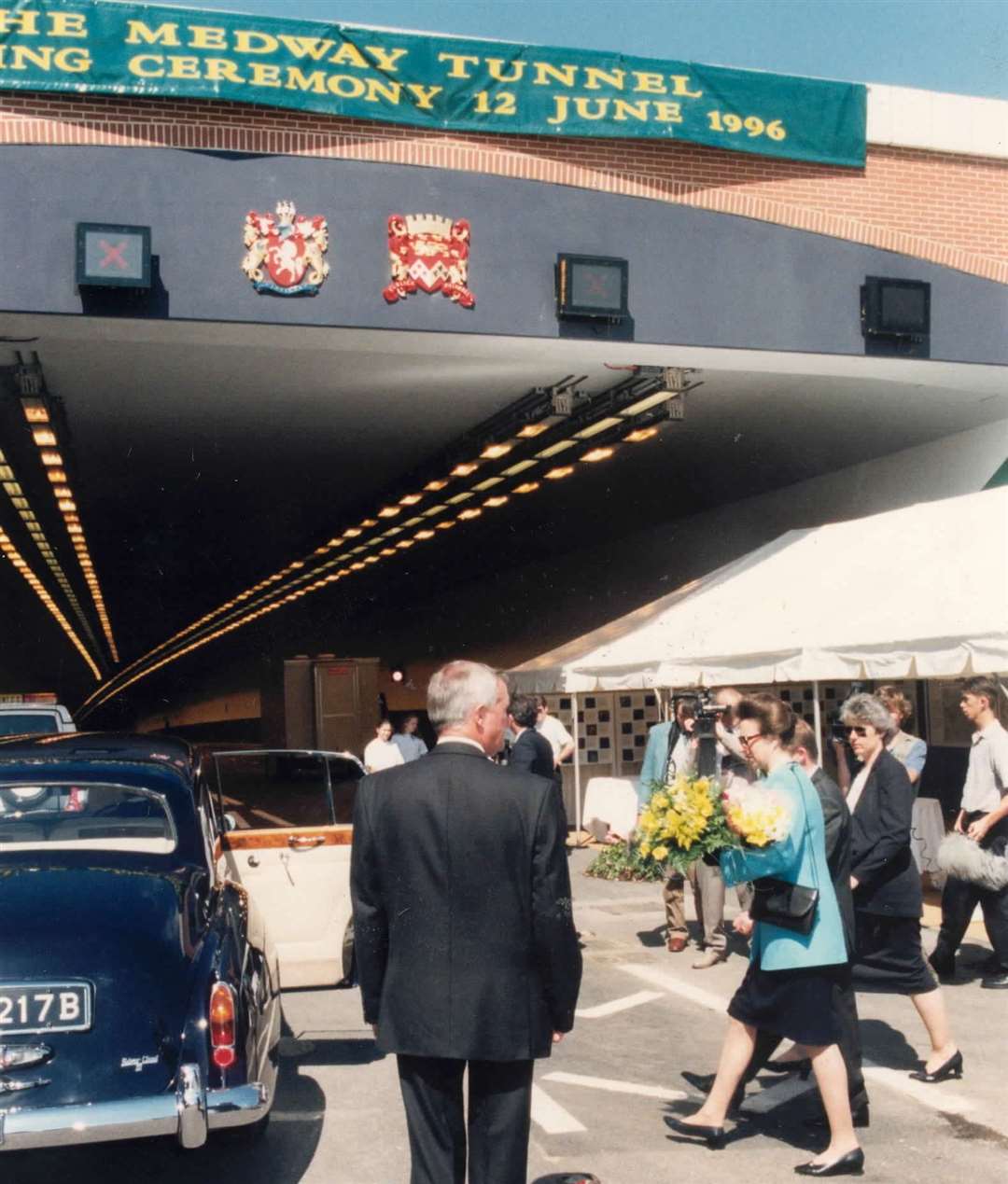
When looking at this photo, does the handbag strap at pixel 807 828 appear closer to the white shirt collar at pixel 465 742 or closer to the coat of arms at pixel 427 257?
the white shirt collar at pixel 465 742

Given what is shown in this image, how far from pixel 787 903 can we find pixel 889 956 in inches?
58.3

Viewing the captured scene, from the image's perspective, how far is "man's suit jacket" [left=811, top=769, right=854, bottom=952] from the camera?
19.3ft

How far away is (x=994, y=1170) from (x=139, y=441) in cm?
1800

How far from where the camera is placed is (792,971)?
5527mm

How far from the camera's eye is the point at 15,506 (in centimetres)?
2488

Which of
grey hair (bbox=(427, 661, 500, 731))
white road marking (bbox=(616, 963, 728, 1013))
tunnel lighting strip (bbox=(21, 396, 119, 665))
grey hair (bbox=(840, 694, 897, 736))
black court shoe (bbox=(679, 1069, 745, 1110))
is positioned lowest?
white road marking (bbox=(616, 963, 728, 1013))

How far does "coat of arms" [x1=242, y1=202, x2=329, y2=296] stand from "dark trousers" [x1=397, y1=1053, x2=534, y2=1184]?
10550 millimetres

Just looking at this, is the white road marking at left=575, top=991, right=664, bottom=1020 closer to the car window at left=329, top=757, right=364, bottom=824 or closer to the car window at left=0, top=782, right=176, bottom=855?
the car window at left=0, top=782, right=176, bottom=855

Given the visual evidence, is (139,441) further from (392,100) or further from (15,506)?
(392,100)

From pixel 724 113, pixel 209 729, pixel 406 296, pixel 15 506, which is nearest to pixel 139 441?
pixel 15 506

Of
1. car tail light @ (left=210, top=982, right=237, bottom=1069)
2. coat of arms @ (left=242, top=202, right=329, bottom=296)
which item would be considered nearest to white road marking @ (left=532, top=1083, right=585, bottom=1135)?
car tail light @ (left=210, top=982, right=237, bottom=1069)

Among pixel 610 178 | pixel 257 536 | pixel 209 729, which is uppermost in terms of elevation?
pixel 610 178

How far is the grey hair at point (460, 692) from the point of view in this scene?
13.1 feet

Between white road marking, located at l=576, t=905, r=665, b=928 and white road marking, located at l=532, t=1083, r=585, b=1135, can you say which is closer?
white road marking, located at l=532, t=1083, r=585, b=1135
